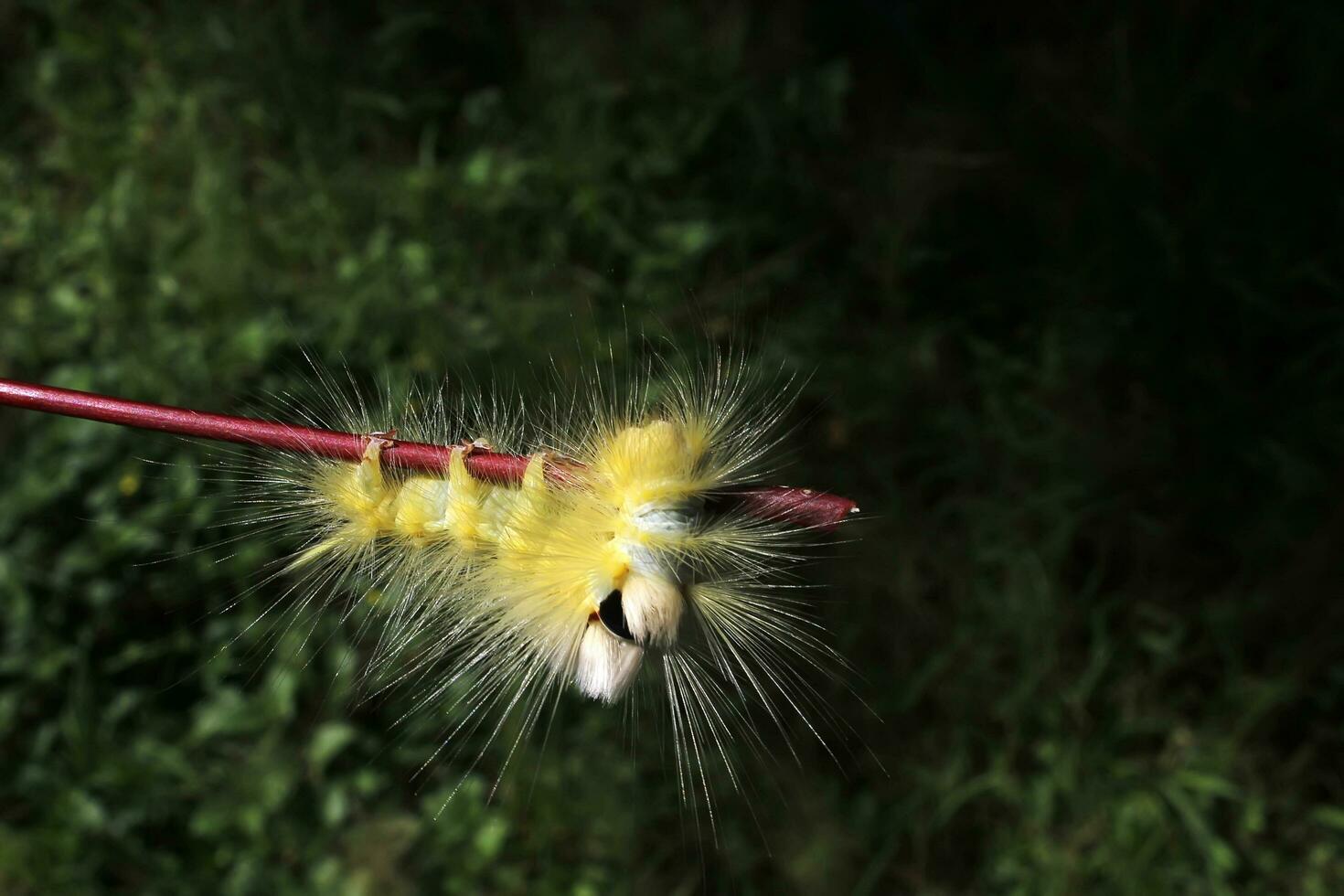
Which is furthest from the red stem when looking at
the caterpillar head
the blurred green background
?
the blurred green background

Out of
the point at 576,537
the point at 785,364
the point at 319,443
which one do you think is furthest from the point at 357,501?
the point at 785,364

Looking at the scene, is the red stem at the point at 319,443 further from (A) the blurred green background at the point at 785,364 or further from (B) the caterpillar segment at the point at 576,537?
(A) the blurred green background at the point at 785,364

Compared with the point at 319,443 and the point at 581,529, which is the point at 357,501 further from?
the point at 581,529

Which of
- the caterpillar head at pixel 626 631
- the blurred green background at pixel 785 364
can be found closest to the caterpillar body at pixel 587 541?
the caterpillar head at pixel 626 631

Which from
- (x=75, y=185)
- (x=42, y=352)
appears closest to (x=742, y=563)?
(x=42, y=352)

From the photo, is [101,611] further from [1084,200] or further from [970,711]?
[1084,200]

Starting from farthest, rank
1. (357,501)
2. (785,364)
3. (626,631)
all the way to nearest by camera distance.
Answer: (785,364) → (357,501) → (626,631)

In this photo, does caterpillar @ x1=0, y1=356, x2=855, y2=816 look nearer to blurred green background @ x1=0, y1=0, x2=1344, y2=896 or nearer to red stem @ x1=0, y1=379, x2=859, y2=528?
red stem @ x1=0, y1=379, x2=859, y2=528
